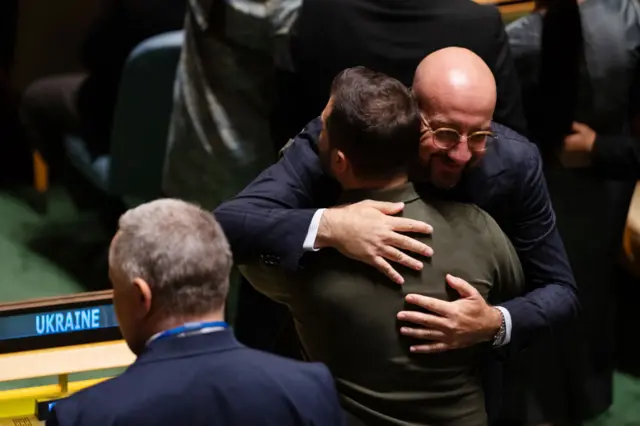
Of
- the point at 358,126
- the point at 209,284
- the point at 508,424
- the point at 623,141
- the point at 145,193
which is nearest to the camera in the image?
the point at 209,284

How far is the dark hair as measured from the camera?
1.76 metres

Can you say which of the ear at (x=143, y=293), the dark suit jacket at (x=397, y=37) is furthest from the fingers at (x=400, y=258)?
the dark suit jacket at (x=397, y=37)

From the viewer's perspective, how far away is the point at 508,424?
301 cm

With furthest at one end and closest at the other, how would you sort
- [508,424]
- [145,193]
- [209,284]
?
[145,193] → [508,424] → [209,284]

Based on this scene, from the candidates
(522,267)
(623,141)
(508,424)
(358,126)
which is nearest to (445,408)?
(522,267)

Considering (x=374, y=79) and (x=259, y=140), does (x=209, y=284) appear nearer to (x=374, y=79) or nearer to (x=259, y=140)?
(x=374, y=79)

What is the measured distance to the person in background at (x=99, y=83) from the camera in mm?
3451

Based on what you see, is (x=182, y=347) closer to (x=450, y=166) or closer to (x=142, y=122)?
(x=450, y=166)

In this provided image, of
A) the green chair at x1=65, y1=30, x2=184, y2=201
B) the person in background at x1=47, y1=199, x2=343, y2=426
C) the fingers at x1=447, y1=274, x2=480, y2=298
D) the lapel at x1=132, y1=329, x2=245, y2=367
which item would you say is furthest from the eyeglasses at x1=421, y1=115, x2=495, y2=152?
the green chair at x1=65, y1=30, x2=184, y2=201

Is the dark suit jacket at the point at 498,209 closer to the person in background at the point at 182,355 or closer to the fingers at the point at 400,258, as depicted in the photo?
the fingers at the point at 400,258

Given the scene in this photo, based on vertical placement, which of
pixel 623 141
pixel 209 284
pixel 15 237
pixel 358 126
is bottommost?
pixel 15 237

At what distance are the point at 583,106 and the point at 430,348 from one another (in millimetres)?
973

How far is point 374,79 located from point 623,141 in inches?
39.5

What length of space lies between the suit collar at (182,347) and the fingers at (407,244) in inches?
15.3
